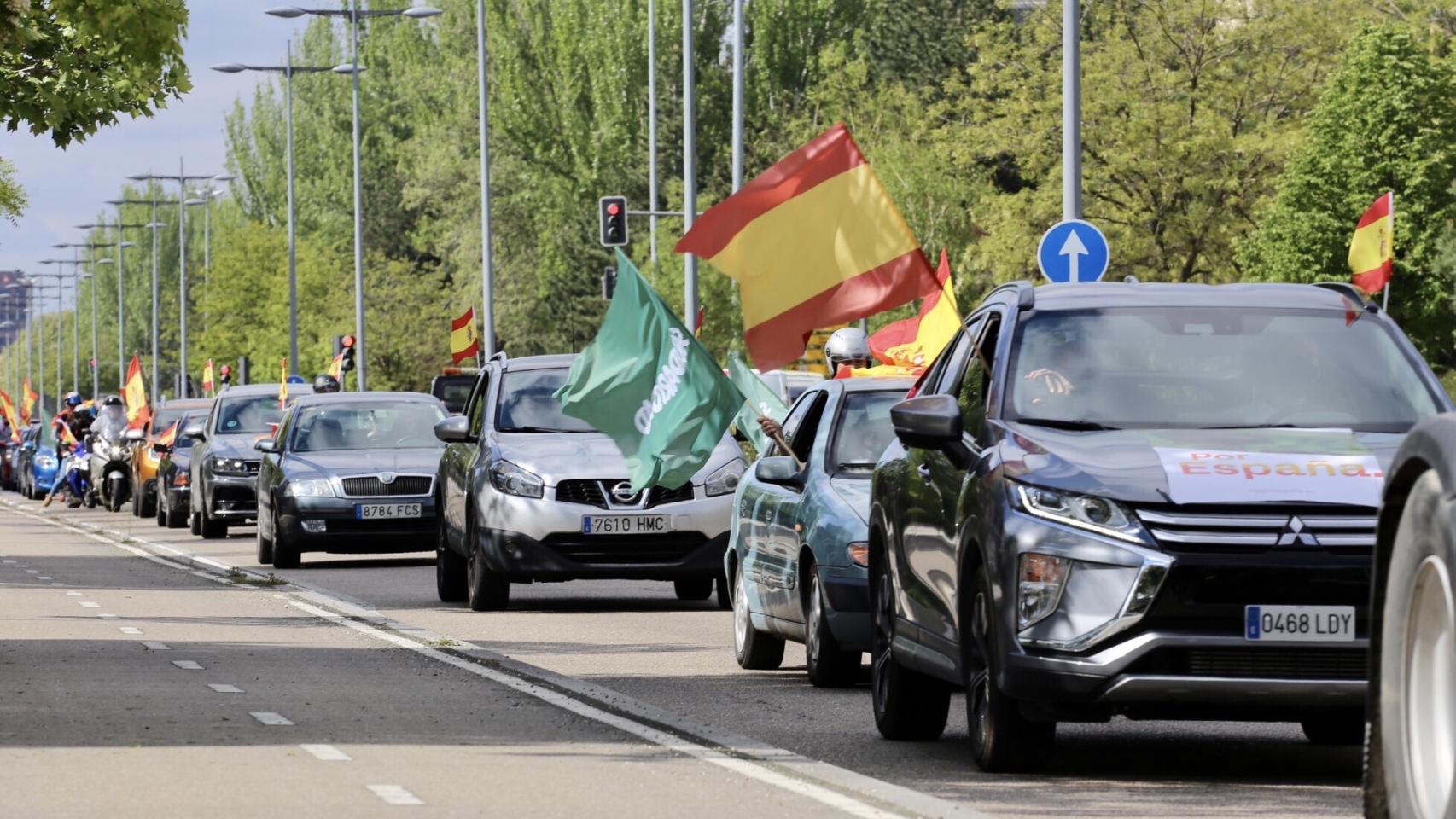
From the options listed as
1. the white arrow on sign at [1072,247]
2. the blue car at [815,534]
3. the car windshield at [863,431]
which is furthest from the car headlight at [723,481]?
the car windshield at [863,431]

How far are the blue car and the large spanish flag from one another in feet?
4.03

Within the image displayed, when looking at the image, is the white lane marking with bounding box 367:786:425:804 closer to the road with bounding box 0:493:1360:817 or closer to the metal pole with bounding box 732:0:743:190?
the road with bounding box 0:493:1360:817

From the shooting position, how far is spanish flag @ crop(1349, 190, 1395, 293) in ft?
102

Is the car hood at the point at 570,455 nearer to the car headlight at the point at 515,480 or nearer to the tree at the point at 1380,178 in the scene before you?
the car headlight at the point at 515,480

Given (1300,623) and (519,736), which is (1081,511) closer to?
(1300,623)

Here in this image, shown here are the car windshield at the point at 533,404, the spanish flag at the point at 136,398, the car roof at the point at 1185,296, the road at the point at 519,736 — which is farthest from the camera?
the spanish flag at the point at 136,398

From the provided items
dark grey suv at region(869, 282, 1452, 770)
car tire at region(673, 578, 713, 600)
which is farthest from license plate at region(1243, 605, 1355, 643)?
car tire at region(673, 578, 713, 600)

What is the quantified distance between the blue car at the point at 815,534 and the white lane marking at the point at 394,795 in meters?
3.85

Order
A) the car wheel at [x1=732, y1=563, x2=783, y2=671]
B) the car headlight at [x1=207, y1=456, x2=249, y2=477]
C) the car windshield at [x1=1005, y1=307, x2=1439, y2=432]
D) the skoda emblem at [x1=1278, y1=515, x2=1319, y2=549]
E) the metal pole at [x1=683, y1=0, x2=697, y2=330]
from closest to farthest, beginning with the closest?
the skoda emblem at [x1=1278, y1=515, x2=1319, y2=549] < the car windshield at [x1=1005, y1=307, x2=1439, y2=432] < the car wheel at [x1=732, y1=563, x2=783, y2=671] < the car headlight at [x1=207, y1=456, x2=249, y2=477] < the metal pole at [x1=683, y1=0, x2=697, y2=330]

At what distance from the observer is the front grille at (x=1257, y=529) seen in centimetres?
909

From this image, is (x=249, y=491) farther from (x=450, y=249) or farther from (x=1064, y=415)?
(x=450, y=249)

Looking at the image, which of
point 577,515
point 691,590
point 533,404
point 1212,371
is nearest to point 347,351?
point 691,590

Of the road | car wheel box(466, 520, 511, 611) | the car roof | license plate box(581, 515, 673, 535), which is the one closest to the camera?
the road

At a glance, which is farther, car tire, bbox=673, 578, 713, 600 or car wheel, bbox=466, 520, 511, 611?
car tire, bbox=673, 578, 713, 600
